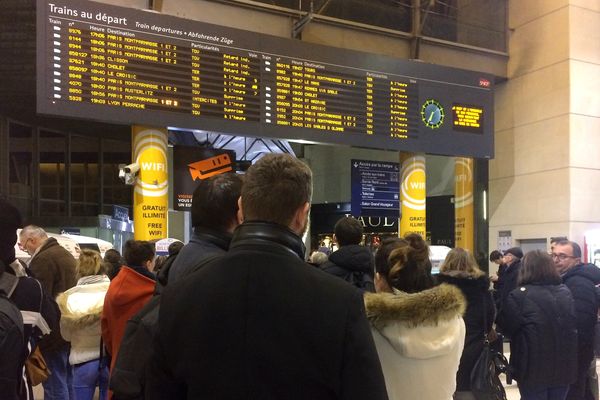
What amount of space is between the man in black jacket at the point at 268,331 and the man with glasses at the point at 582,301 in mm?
3438

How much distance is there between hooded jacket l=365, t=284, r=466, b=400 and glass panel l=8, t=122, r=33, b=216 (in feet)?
47.8

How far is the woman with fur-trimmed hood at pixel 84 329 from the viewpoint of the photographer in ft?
12.7

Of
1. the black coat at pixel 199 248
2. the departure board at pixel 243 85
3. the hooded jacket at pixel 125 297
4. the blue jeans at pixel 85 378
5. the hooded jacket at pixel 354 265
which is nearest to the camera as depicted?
the black coat at pixel 199 248

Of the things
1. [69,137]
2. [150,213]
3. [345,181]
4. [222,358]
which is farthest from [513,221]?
[69,137]

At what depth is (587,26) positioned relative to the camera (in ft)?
32.2

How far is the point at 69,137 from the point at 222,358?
16.6 m

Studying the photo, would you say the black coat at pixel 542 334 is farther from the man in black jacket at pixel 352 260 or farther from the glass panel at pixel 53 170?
the glass panel at pixel 53 170

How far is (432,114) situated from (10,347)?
7531 millimetres

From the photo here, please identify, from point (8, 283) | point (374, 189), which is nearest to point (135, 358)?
point (8, 283)

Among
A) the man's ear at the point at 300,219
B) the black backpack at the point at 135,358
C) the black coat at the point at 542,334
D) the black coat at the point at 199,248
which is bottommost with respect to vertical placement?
the black coat at the point at 542,334

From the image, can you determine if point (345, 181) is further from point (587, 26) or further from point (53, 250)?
point (53, 250)

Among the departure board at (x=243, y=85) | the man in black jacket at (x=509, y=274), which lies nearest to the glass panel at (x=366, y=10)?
the departure board at (x=243, y=85)

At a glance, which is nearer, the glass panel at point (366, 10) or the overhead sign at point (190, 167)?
the overhead sign at point (190, 167)

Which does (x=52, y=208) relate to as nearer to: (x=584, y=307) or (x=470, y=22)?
(x=470, y=22)
